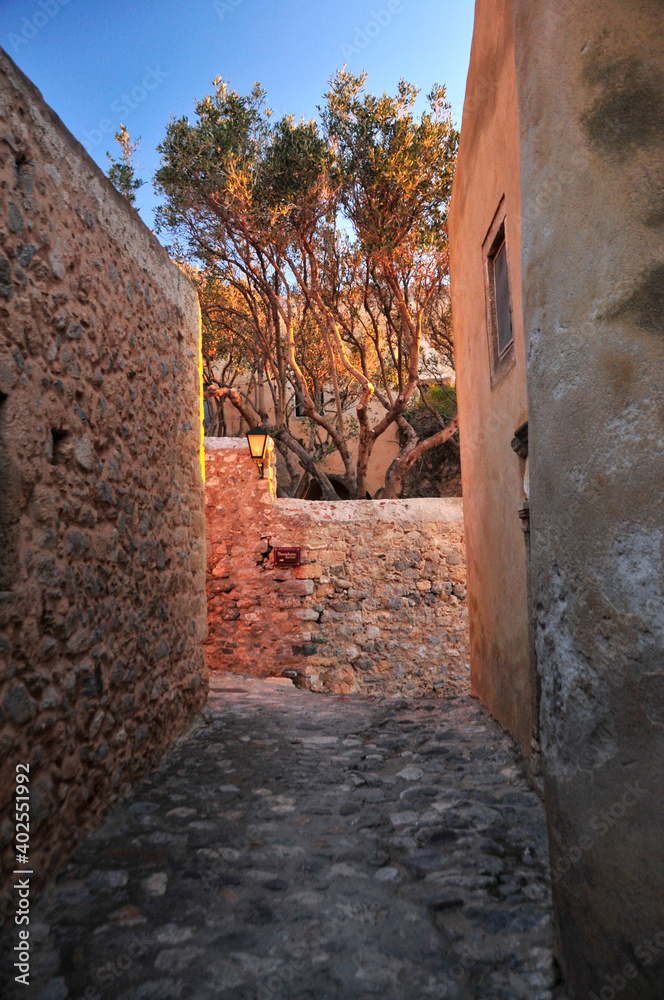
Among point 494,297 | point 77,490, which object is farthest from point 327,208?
point 77,490

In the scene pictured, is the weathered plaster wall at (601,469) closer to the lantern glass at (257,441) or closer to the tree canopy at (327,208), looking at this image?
the lantern glass at (257,441)

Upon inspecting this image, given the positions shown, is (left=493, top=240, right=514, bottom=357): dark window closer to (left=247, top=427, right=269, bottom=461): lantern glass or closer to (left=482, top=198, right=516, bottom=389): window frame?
(left=482, top=198, right=516, bottom=389): window frame

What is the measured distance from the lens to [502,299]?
15.8ft

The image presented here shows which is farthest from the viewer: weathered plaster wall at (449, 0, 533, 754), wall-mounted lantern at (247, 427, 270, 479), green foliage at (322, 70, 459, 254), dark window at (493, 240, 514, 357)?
green foliage at (322, 70, 459, 254)

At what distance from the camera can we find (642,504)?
1.85 meters

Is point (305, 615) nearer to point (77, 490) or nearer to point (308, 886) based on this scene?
point (77, 490)

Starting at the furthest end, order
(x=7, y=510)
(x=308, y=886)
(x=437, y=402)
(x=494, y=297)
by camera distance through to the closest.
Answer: (x=437, y=402) < (x=494, y=297) < (x=308, y=886) < (x=7, y=510)

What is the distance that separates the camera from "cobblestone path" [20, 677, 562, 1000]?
2119mm

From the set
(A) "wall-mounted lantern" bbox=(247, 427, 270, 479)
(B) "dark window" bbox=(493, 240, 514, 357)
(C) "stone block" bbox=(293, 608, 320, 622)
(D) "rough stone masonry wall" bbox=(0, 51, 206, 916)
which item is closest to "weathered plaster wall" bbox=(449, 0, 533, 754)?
(B) "dark window" bbox=(493, 240, 514, 357)

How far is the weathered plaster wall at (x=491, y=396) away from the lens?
13.5ft

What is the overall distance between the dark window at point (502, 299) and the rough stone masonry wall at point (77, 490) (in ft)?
7.54

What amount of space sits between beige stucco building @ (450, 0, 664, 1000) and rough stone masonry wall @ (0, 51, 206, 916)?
188 cm

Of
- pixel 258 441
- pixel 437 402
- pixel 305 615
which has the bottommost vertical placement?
pixel 305 615

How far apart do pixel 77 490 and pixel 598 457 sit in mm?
2252
